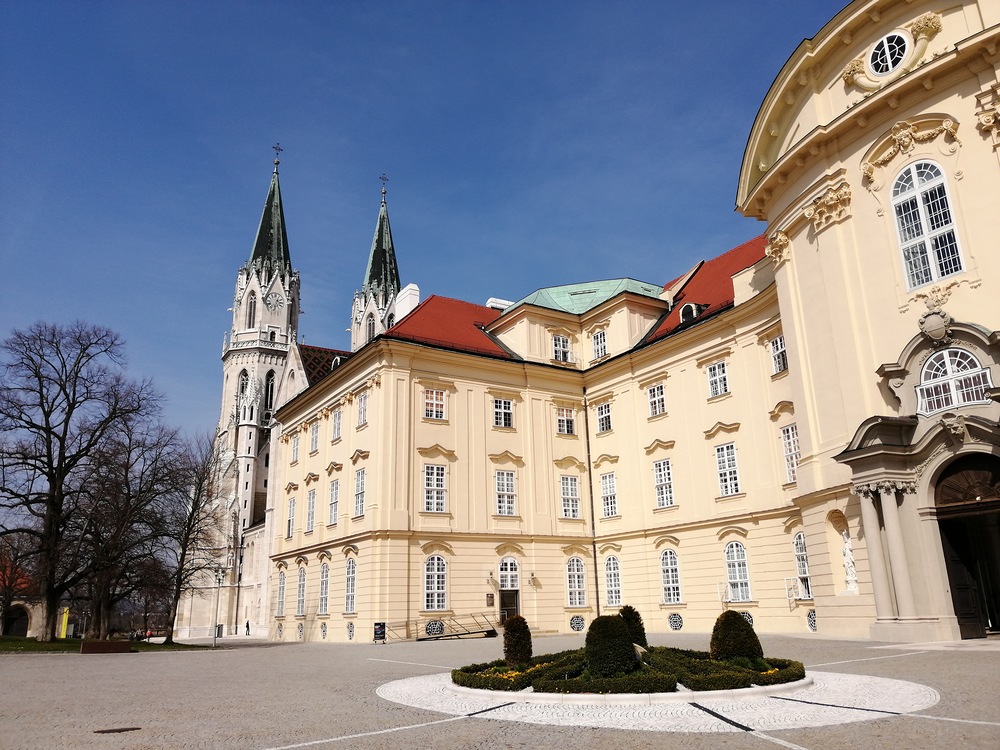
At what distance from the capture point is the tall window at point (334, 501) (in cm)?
3512

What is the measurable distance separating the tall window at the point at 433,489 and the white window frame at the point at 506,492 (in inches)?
106

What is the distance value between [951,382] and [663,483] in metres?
14.7

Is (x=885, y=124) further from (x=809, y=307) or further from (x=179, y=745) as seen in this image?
(x=179, y=745)

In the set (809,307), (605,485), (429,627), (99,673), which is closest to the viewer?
(99,673)

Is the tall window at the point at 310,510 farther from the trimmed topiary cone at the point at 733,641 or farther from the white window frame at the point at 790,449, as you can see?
the trimmed topiary cone at the point at 733,641

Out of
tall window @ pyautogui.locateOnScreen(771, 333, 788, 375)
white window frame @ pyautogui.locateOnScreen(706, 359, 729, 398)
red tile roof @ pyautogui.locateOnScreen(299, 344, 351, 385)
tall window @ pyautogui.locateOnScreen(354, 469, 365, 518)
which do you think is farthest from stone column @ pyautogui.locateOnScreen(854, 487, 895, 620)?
red tile roof @ pyautogui.locateOnScreen(299, 344, 351, 385)

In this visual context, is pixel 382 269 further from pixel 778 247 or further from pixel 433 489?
pixel 778 247

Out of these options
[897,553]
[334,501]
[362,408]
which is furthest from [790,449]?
[334,501]

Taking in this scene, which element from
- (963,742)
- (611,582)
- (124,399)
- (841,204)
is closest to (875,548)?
(841,204)

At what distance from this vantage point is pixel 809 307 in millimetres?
24062

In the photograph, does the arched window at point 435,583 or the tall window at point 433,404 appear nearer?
the arched window at point 435,583

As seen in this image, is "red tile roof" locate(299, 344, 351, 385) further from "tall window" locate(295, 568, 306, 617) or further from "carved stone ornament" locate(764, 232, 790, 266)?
"carved stone ornament" locate(764, 232, 790, 266)

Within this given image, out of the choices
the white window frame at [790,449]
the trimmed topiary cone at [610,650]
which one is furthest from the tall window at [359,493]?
the trimmed topiary cone at [610,650]

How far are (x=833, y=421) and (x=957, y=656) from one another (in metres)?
8.92
